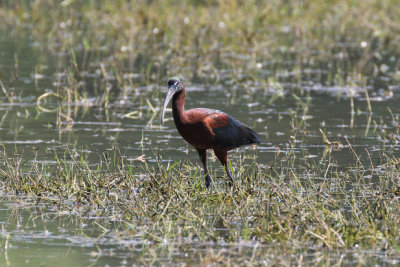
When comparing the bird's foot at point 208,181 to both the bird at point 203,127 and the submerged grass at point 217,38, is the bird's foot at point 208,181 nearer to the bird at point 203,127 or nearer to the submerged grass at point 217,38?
the bird at point 203,127

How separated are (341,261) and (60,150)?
4.67 meters

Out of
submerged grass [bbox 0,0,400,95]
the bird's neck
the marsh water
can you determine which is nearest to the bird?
the bird's neck

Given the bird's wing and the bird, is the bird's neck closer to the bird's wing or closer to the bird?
the bird

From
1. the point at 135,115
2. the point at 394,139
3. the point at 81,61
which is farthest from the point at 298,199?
the point at 81,61

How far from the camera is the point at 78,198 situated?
7.36 meters

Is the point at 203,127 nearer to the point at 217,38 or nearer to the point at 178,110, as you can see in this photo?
the point at 178,110

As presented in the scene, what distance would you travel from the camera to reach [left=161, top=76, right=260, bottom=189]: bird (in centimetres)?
772

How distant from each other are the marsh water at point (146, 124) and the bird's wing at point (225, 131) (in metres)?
0.20

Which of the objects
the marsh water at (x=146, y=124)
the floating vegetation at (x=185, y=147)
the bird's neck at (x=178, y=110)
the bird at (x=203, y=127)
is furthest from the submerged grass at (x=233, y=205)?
the bird's neck at (x=178, y=110)

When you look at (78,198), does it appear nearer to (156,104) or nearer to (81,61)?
(156,104)

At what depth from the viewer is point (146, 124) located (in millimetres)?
11438

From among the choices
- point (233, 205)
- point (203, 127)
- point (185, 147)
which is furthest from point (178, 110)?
point (185, 147)

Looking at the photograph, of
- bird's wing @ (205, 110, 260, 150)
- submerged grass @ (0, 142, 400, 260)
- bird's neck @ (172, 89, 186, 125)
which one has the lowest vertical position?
submerged grass @ (0, 142, 400, 260)

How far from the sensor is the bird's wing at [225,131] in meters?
7.91
